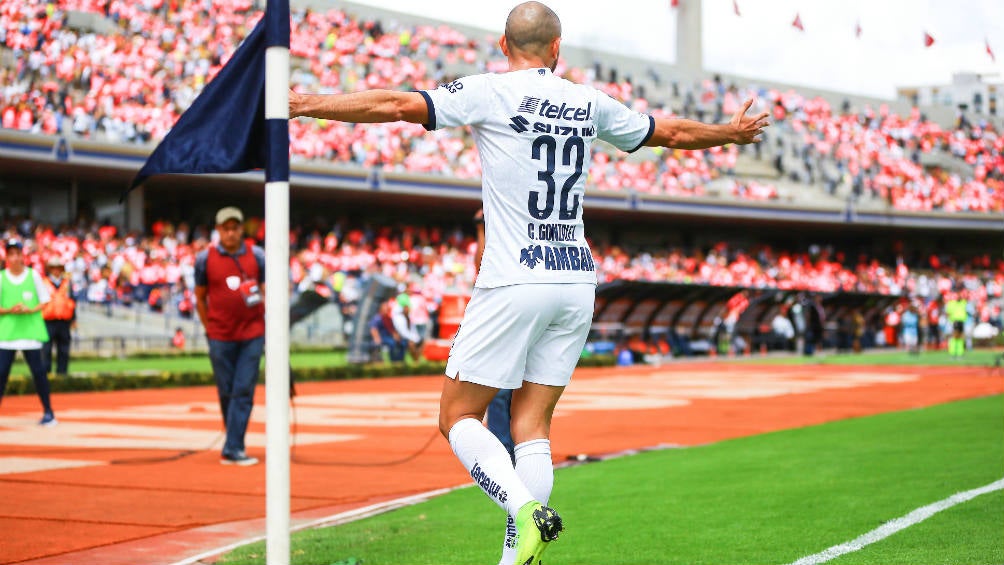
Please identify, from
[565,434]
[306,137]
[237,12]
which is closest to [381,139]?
[306,137]

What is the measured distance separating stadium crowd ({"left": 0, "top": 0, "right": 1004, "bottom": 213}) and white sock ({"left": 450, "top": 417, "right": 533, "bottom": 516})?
108 ft

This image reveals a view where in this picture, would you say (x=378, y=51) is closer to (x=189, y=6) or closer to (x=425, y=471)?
(x=189, y=6)

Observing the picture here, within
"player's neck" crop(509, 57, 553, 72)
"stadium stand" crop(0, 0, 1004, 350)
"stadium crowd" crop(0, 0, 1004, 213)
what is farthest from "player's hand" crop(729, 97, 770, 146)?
"stadium crowd" crop(0, 0, 1004, 213)

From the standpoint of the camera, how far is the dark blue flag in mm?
4723

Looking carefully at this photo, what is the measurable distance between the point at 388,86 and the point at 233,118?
41.1 meters

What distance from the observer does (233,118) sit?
15.7 feet

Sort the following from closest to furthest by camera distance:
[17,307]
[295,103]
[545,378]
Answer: [295,103], [545,378], [17,307]

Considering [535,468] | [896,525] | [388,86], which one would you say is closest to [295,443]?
[896,525]

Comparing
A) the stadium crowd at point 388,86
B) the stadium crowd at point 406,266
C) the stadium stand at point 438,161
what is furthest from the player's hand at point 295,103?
the stadium crowd at point 388,86

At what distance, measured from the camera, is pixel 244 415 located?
1054 centimetres

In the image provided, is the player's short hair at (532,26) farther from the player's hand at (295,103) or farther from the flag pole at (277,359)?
the flag pole at (277,359)

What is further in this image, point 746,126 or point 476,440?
point 746,126

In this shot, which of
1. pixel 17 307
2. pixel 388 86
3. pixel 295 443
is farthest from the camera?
pixel 388 86

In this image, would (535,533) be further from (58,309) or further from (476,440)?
(58,309)
